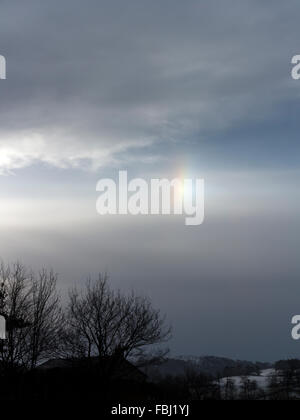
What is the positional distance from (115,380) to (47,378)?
5.63 metres

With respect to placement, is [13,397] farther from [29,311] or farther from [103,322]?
[103,322]

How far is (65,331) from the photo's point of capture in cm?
4144

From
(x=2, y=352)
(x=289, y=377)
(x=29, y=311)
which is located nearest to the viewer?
(x=2, y=352)

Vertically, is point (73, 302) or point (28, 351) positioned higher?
point (73, 302)

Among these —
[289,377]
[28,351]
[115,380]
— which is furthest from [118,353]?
[289,377]

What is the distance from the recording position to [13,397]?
1186 inches

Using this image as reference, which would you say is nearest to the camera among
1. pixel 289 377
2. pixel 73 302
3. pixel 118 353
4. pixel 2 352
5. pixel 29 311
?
pixel 2 352

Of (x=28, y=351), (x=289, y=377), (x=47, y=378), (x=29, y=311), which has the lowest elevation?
(x=289, y=377)
